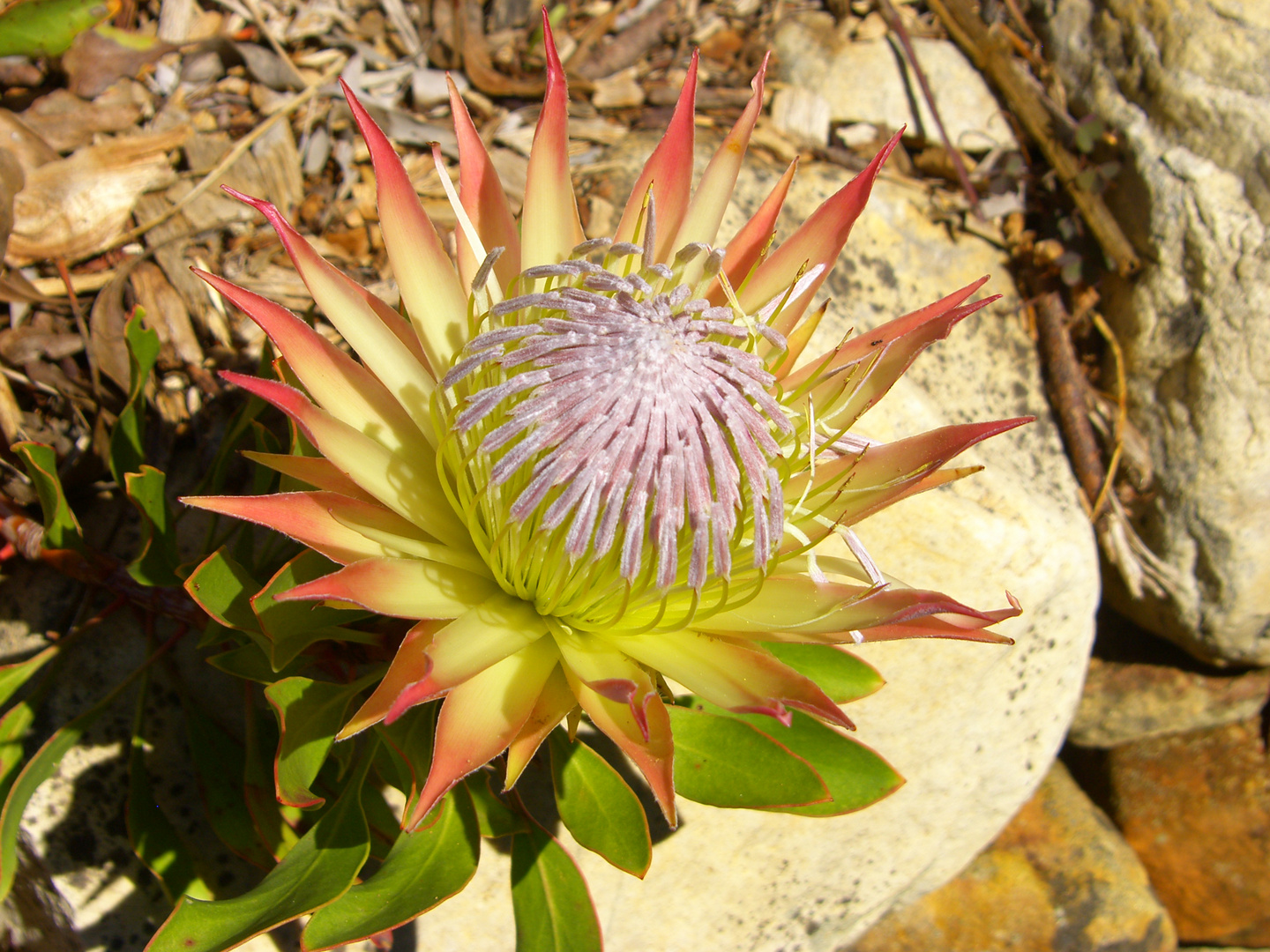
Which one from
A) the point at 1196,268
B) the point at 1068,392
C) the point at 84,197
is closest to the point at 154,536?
the point at 84,197

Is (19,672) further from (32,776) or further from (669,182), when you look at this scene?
(669,182)

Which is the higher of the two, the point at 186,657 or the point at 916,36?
the point at 916,36

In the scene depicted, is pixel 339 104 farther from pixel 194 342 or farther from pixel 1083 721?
pixel 1083 721

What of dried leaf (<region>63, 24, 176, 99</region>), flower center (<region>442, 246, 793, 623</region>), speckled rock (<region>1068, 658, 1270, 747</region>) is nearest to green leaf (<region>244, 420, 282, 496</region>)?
flower center (<region>442, 246, 793, 623</region>)

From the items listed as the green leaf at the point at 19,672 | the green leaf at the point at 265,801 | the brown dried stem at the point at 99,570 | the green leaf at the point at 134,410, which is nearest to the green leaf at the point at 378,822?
the green leaf at the point at 265,801

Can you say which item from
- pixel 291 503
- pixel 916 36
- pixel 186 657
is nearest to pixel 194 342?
pixel 186 657

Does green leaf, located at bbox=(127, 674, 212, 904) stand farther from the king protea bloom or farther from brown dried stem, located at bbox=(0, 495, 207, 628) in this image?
the king protea bloom
